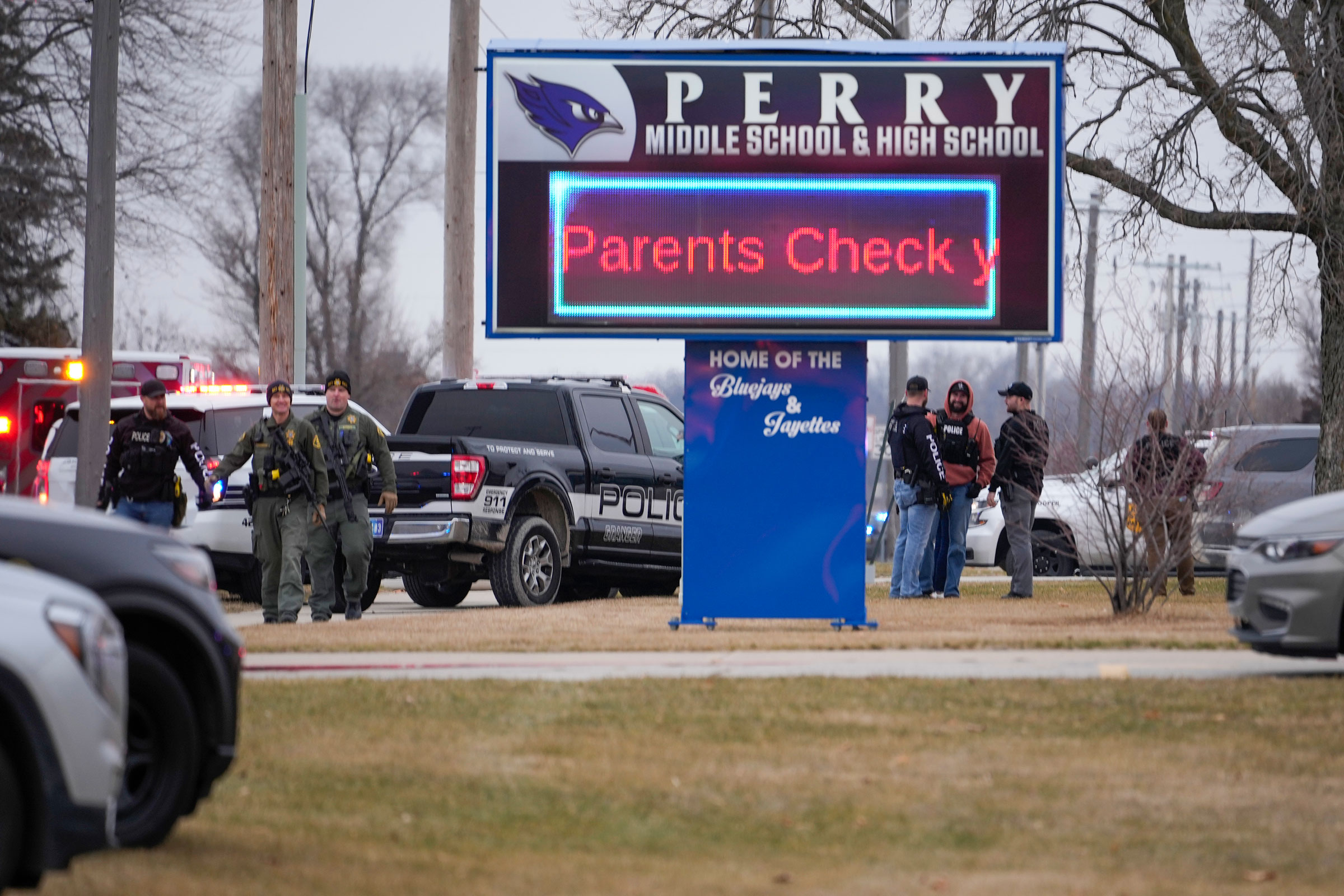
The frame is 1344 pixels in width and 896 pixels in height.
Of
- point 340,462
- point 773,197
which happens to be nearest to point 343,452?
point 340,462

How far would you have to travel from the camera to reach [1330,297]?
1922 cm

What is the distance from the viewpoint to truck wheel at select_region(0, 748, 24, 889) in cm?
494

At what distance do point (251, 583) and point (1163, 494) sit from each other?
27.6 ft

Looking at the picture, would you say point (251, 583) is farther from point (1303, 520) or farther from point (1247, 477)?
point (1303, 520)

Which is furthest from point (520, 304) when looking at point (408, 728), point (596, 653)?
point (408, 728)

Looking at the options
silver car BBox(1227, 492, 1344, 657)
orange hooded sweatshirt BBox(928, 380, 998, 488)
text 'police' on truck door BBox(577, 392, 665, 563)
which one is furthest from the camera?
orange hooded sweatshirt BBox(928, 380, 998, 488)

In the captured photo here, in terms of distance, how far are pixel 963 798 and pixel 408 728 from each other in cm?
280

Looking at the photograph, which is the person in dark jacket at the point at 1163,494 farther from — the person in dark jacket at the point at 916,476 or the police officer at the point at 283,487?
the police officer at the point at 283,487

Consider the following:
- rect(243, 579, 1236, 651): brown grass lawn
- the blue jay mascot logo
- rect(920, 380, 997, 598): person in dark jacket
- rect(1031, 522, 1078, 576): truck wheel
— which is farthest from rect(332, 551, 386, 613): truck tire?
rect(1031, 522, 1078, 576): truck wheel

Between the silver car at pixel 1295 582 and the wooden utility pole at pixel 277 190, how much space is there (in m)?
13.2

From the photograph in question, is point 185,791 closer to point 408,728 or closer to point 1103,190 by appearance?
point 408,728

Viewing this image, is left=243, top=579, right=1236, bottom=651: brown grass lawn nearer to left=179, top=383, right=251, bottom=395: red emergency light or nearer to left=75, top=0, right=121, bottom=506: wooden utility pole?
left=179, top=383, right=251, bottom=395: red emergency light

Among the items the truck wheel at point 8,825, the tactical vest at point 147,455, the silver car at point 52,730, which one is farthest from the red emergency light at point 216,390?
the truck wheel at point 8,825

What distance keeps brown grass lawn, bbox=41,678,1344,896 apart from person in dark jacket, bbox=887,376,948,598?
7.15 metres
